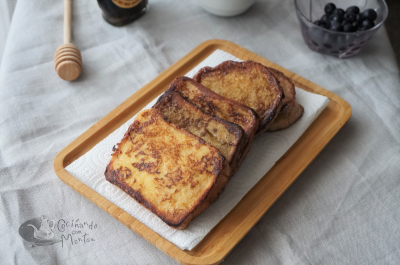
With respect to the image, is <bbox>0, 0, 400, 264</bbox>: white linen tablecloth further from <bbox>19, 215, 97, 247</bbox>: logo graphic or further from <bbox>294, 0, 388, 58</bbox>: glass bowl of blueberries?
<bbox>294, 0, 388, 58</bbox>: glass bowl of blueberries

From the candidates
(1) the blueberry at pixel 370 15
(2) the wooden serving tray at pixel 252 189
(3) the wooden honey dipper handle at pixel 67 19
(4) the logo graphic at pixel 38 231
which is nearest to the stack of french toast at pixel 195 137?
(2) the wooden serving tray at pixel 252 189

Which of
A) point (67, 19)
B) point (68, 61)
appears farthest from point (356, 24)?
point (67, 19)

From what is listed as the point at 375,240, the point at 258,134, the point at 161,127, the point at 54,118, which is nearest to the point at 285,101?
the point at 258,134

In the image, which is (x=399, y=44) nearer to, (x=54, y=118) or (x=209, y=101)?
(x=209, y=101)

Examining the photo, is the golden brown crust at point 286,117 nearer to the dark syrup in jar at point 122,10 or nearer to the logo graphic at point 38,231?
the logo graphic at point 38,231

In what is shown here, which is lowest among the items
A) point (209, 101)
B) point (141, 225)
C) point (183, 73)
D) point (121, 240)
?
point (121, 240)


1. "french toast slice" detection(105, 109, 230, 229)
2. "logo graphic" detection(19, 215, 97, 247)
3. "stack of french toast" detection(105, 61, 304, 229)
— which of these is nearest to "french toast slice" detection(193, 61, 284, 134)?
"stack of french toast" detection(105, 61, 304, 229)
